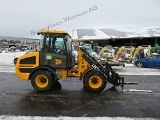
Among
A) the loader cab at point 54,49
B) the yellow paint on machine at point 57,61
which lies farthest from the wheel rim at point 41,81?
the yellow paint on machine at point 57,61

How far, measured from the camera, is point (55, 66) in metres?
10.1

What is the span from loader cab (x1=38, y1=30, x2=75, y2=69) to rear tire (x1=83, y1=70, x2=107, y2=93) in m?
0.93

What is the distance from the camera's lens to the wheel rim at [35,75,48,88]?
9977mm

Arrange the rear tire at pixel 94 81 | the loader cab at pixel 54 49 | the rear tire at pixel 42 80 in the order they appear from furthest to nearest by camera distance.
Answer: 1. the loader cab at pixel 54 49
2. the rear tire at pixel 42 80
3. the rear tire at pixel 94 81

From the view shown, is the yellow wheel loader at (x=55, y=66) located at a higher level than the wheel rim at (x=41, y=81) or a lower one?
higher

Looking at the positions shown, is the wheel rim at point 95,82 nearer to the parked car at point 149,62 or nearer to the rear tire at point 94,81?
the rear tire at point 94,81

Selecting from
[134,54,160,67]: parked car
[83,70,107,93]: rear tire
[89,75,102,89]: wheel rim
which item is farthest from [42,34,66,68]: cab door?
[134,54,160,67]: parked car

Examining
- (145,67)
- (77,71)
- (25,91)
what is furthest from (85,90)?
(145,67)

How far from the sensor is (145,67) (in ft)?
69.3

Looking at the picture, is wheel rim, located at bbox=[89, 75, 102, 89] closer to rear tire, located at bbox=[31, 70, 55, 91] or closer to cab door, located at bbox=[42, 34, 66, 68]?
cab door, located at bbox=[42, 34, 66, 68]

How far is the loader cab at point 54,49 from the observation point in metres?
10.1

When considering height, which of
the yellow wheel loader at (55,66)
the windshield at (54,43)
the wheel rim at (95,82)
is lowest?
the wheel rim at (95,82)

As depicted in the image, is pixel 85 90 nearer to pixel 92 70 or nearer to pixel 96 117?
pixel 92 70

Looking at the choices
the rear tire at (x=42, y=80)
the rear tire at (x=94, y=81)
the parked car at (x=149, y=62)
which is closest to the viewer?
the rear tire at (x=94, y=81)
